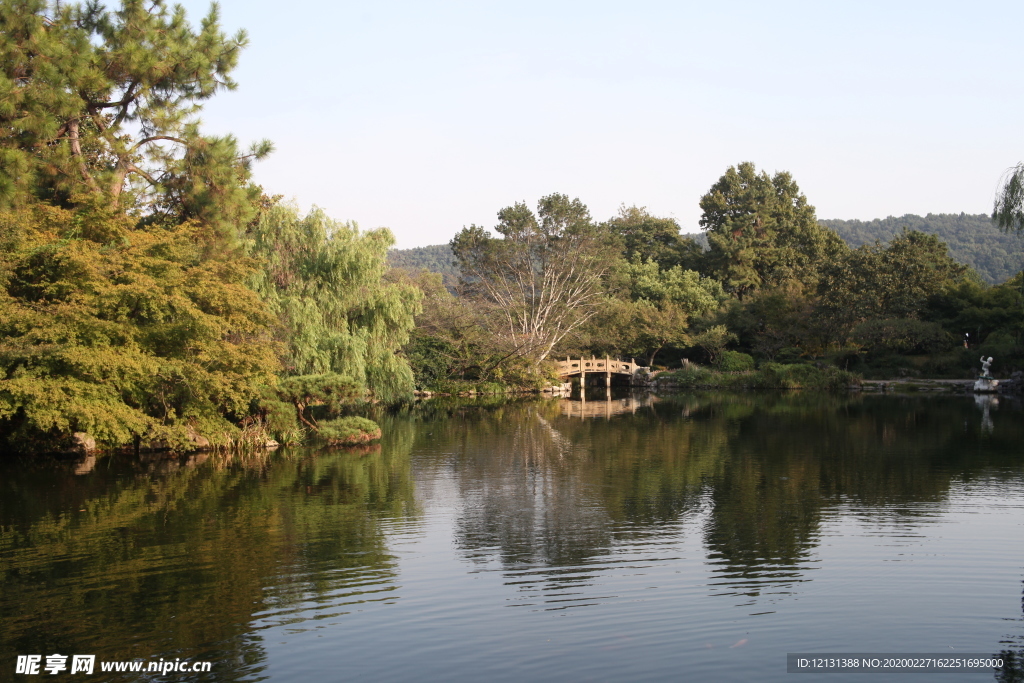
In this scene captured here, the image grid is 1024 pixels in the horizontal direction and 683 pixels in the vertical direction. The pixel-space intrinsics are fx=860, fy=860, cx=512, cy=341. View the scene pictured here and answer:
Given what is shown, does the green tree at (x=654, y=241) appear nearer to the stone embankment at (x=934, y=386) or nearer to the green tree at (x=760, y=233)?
the green tree at (x=760, y=233)

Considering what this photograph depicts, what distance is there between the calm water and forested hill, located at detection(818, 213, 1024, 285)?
175 ft

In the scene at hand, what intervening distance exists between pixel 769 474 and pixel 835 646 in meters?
8.70

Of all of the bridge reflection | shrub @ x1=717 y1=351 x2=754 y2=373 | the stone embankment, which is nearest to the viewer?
the bridge reflection

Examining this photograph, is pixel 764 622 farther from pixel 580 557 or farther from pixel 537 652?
pixel 580 557

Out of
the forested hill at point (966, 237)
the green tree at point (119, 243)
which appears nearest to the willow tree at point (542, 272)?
the green tree at point (119, 243)

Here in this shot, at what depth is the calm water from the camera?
7066mm

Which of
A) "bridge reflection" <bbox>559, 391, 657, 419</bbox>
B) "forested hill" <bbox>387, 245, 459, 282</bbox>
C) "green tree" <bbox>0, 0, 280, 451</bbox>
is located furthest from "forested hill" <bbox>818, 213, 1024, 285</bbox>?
"green tree" <bbox>0, 0, 280, 451</bbox>

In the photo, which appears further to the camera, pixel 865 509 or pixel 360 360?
pixel 360 360

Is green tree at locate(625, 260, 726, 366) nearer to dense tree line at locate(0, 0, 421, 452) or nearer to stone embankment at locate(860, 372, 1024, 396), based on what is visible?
stone embankment at locate(860, 372, 1024, 396)

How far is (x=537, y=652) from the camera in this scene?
7012 millimetres

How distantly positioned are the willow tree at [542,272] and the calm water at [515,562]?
2249cm

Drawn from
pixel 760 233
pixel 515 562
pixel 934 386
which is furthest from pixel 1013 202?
pixel 760 233

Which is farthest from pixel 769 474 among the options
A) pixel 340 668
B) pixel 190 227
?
pixel 190 227

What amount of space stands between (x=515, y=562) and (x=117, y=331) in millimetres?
9697
